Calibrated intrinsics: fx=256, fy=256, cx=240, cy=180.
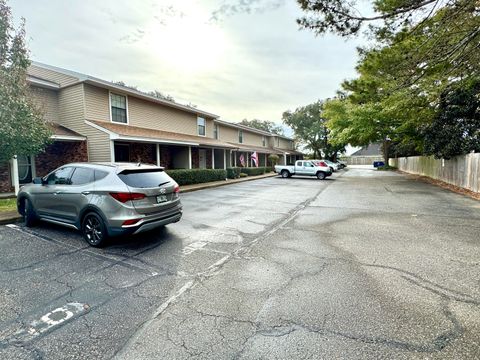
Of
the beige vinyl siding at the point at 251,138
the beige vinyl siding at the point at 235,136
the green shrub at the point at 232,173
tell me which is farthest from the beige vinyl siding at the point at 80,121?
the beige vinyl siding at the point at 251,138

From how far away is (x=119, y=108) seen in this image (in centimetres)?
1473

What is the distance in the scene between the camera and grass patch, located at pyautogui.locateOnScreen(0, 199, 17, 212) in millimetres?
8008

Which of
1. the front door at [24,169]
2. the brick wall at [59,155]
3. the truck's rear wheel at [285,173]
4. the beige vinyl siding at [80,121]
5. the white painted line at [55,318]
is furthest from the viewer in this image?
the truck's rear wheel at [285,173]

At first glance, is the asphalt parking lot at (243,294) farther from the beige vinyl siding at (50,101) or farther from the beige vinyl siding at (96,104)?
the beige vinyl siding at (50,101)

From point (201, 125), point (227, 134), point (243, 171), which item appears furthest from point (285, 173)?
point (201, 125)

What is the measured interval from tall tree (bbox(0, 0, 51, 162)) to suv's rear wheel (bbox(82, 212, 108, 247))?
545 cm

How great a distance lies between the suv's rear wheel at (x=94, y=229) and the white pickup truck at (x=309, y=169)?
20278 millimetres

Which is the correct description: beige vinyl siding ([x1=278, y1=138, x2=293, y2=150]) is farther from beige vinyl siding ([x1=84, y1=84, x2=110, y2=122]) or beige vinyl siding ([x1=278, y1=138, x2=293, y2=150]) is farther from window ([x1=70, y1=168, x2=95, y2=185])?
A: window ([x1=70, y1=168, x2=95, y2=185])

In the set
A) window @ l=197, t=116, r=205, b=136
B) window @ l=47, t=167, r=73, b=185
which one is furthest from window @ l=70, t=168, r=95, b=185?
window @ l=197, t=116, r=205, b=136

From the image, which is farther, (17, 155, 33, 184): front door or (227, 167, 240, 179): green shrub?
(227, 167, 240, 179): green shrub

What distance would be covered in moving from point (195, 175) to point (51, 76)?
925 centimetres

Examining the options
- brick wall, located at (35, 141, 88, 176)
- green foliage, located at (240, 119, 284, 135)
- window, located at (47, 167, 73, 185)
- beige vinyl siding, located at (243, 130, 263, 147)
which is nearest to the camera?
window, located at (47, 167, 73, 185)

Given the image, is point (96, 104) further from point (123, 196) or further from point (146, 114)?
point (123, 196)

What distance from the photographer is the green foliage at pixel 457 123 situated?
1351 centimetres
